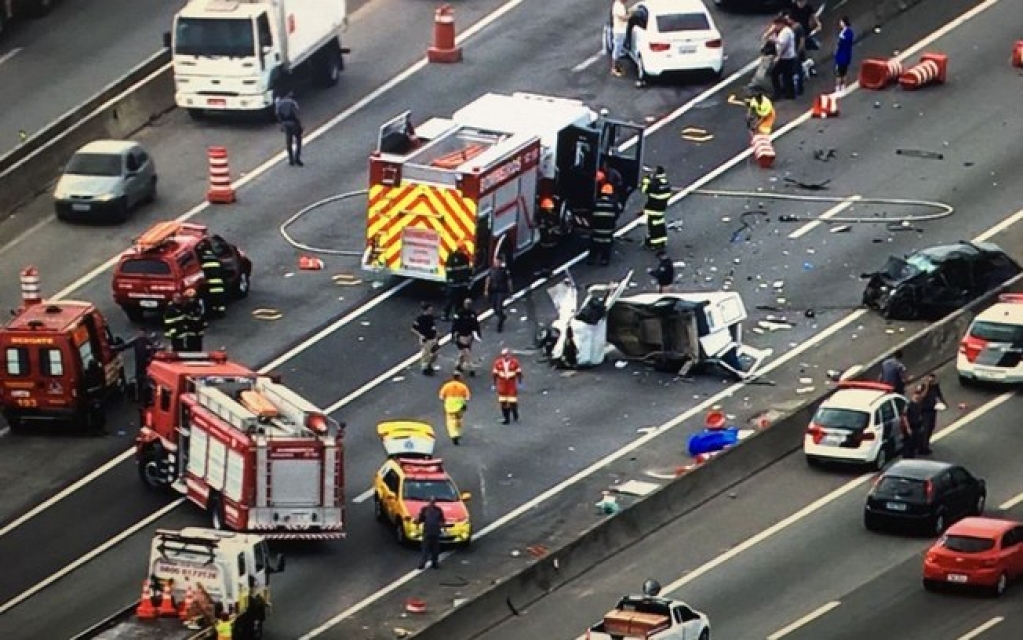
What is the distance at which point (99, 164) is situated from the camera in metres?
91.4

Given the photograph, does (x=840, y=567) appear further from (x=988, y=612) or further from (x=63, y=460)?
(x=63, y=460)

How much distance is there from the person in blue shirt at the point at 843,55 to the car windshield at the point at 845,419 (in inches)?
726

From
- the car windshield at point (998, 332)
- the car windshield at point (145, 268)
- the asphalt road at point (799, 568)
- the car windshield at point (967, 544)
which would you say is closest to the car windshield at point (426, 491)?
the asphalt road at point (799, 568)

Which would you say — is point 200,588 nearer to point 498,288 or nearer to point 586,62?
point 498,288

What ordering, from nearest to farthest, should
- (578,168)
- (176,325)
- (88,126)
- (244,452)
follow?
(244,452), (176,325), (578,168), (88,126)

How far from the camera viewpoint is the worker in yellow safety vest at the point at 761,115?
93.6 metres

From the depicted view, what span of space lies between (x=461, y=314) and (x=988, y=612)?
14928mm

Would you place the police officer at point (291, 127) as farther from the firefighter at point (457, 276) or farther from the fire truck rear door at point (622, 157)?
the firefighter at point (457, 276)

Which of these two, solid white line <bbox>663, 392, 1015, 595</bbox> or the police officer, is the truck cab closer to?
the police officer

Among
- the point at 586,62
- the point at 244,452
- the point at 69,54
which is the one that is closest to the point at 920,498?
the point at 244,452

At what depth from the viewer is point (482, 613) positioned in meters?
73.1

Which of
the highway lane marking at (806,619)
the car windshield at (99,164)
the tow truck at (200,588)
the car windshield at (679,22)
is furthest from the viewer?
the car windshield at (679,22)

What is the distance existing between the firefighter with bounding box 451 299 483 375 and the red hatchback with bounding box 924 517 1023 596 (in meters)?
13.1

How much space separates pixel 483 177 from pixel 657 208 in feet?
15.2
